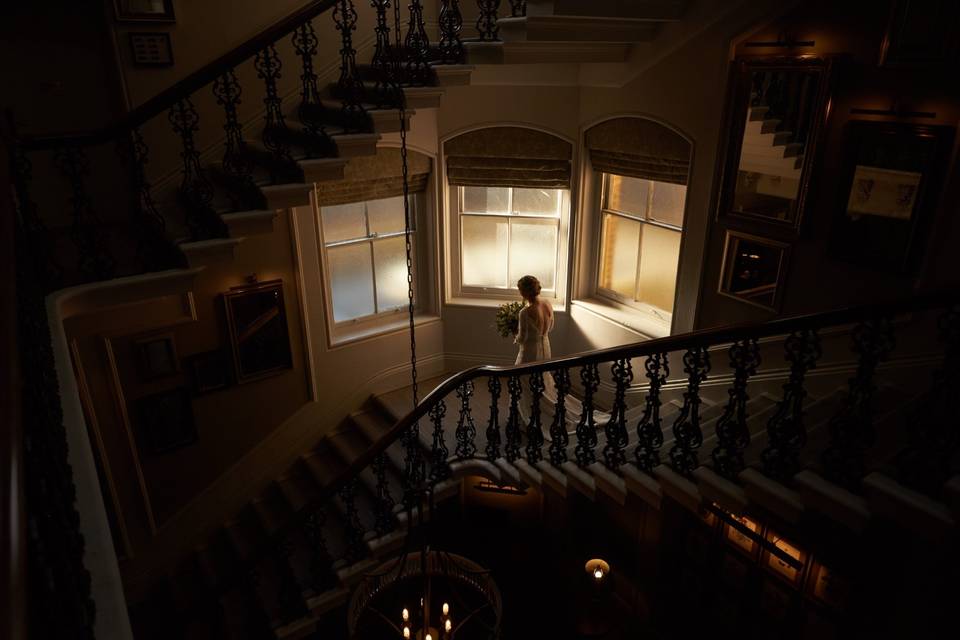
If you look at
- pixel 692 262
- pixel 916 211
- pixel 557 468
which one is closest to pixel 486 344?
pixel 692 262

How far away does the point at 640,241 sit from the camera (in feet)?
A: 19.3

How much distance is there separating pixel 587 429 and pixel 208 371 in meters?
3.48

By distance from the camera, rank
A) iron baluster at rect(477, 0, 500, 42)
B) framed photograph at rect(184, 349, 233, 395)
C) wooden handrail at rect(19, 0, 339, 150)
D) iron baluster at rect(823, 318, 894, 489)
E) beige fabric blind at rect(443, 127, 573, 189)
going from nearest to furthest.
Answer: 1. iron baluster at rect(823, 318, 894, 489)
2. wooden handrail at rect(19, 0, 339, 150)
3. iron baluster at rect(477, 0, 500, 42)
4. framed photograph at rect(184, 349, 233, 395)
5. beige fabric blind at rect(443, 127, 573, 189)

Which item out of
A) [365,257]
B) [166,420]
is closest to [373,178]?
[365,257]

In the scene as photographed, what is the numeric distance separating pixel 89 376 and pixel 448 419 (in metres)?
3.03

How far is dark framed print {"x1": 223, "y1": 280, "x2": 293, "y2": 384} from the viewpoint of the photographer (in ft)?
17.7

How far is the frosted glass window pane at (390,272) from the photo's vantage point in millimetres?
6363

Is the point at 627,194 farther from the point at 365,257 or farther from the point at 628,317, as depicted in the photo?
the point at 365,257

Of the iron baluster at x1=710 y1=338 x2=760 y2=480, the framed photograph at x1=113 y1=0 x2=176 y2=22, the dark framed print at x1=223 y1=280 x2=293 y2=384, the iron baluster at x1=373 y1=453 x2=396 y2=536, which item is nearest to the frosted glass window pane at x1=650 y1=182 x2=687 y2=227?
the iron baluster at x1=710 y1=338 x2=760 y2=480

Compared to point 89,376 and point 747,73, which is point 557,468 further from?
point 89,376

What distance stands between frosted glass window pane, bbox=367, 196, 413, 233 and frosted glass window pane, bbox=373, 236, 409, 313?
0.40ft

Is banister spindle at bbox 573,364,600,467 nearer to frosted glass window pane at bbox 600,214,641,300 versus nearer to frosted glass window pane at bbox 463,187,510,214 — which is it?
frosted glass window pane at bbox 600,214,641,300

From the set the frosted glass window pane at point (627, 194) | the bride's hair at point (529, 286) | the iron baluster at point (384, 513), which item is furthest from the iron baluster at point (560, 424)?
the frosted glass window pane at point (627, 194)

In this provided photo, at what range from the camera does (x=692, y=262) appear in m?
5.20
